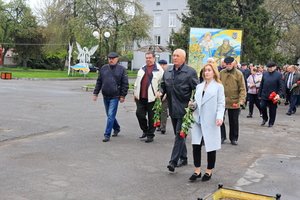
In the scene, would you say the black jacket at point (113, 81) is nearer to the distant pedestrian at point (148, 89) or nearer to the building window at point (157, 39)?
the distant pedestrian at point (148, 89)

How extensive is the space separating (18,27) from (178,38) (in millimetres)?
36267

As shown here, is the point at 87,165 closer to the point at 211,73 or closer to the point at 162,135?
the point at 211,73

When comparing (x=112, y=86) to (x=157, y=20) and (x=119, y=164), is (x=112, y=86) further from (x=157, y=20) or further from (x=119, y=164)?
(x=157, y=20)

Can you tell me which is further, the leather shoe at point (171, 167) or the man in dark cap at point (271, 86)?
the man in dark cap at point (271, 86)

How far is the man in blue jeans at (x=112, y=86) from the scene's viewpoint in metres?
9.30

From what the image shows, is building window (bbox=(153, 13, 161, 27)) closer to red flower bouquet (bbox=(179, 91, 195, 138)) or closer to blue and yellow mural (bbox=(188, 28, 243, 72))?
blue and yellow mural (bbox=(188, 28, 243, 72))

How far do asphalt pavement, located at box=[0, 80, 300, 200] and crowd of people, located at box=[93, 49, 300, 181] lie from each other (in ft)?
1.03

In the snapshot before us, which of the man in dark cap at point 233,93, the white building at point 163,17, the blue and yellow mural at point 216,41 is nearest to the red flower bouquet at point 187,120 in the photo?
the man in dark cap at point 233,93

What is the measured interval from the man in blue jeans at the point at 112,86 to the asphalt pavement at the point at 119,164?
488 mm

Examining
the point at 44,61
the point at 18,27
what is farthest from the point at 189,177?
the point at 44,61

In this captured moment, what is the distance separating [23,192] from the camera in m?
5.57

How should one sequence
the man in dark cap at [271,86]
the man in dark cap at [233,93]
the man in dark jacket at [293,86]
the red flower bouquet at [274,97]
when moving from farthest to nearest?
1. the man in dark jacket at [293,86]
2. the man in dark cap at [271,86]
3. the red flower bouquet at [274,97]
4. the man in dark cap at [233,93]

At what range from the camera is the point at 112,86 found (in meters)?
9.31

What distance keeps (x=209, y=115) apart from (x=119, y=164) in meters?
1.87
